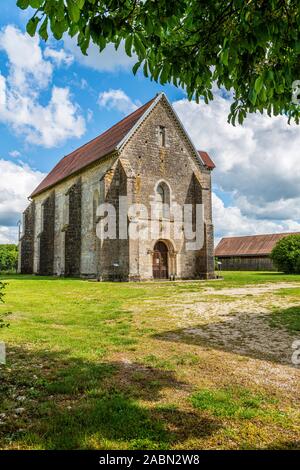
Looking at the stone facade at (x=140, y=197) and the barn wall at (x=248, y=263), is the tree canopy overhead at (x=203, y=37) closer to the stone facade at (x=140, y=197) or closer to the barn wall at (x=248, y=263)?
the stone facade at (x=140, y=197)

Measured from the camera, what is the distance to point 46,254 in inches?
1384

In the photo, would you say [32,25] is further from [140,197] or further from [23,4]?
[140,197]

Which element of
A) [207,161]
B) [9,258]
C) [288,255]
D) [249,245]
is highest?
[207,161]

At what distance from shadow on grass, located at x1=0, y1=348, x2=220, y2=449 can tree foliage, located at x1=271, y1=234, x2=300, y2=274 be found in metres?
30.5

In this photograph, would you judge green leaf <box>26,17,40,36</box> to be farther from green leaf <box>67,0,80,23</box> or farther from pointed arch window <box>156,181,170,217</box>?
pointed arch window <box>156,181,170,217</box>

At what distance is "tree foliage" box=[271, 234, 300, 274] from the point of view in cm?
3300

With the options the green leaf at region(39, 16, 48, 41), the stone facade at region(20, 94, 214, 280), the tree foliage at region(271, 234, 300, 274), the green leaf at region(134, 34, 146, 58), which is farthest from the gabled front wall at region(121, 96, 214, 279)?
the green leaf at region(39, 16, 48, 41)

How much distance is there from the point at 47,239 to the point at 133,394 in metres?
32.3

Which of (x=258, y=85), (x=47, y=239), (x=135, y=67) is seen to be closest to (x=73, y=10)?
(x=135, y=67)

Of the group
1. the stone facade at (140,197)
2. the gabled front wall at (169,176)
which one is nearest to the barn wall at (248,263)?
the stone facade at (140,197)

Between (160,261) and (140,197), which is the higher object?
(140,197)

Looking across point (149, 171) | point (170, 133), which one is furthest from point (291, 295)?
point (170, 133)

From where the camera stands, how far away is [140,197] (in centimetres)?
2584
